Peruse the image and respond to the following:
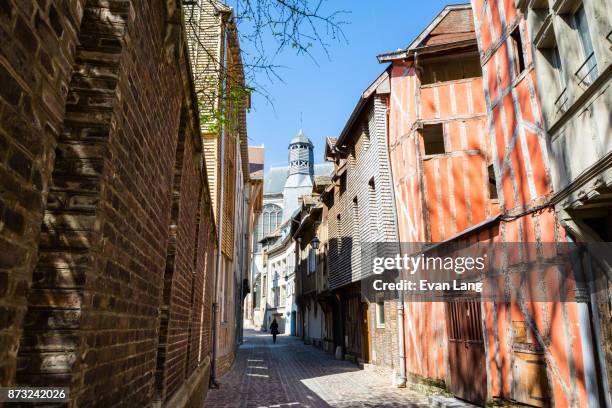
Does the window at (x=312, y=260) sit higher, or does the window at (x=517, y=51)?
the window at (x=517, y=51)

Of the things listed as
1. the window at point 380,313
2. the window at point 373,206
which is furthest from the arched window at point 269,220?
the window at point 373,206

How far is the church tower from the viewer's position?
185 feet

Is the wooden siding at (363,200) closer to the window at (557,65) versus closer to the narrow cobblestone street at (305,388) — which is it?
the narrow cobblestone street at (305,388)

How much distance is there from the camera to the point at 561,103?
5.90 meters

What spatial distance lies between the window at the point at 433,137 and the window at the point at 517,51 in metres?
3.94

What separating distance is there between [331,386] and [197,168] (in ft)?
24.1

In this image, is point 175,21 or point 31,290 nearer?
point 31,290

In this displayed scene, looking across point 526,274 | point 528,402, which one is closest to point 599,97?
point 526,274

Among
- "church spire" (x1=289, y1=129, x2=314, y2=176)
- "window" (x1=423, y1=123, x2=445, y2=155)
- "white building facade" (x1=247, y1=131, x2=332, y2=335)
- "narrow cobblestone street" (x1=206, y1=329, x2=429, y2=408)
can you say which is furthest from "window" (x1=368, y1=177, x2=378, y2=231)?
"church spire" (x1=289, y1=129, x2=314, y2=176)

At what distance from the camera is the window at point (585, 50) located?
5.26m

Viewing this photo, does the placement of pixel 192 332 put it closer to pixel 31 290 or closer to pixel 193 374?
pixel 193 374

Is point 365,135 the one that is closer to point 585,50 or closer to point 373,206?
point 373,206

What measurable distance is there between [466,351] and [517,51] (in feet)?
17.8

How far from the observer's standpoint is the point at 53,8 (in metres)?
1.44
